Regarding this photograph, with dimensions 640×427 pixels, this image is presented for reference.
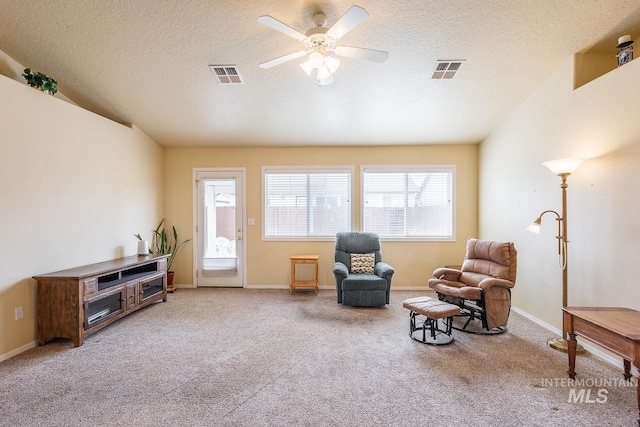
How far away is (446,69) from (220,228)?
4.46 meters

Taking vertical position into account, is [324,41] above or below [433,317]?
above

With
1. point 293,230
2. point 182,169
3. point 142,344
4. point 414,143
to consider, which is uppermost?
point 414,143

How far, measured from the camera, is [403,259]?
5559 millimetres

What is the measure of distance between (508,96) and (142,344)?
5.41 meters

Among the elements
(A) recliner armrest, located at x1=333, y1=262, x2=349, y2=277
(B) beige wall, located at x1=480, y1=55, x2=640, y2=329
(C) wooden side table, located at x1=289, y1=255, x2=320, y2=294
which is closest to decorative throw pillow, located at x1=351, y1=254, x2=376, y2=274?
(A) recliner armrest, located at x1=333, y1=262, x2=349, y2=277

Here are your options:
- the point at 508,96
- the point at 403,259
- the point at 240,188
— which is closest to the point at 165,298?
the point at 240,188

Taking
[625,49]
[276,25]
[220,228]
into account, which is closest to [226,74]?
[276,25]

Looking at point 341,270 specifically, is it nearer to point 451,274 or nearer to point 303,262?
point 303,262

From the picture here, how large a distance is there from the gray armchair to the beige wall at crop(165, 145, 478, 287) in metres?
0.59

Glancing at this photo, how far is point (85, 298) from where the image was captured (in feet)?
10.5

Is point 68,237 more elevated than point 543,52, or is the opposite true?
point 543,52

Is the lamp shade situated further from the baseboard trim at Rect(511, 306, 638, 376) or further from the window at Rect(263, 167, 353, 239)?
the window at Rect(263, 167, 353, 239)

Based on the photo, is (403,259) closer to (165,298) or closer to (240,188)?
(240,188)

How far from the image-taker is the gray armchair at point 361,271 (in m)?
4.40
